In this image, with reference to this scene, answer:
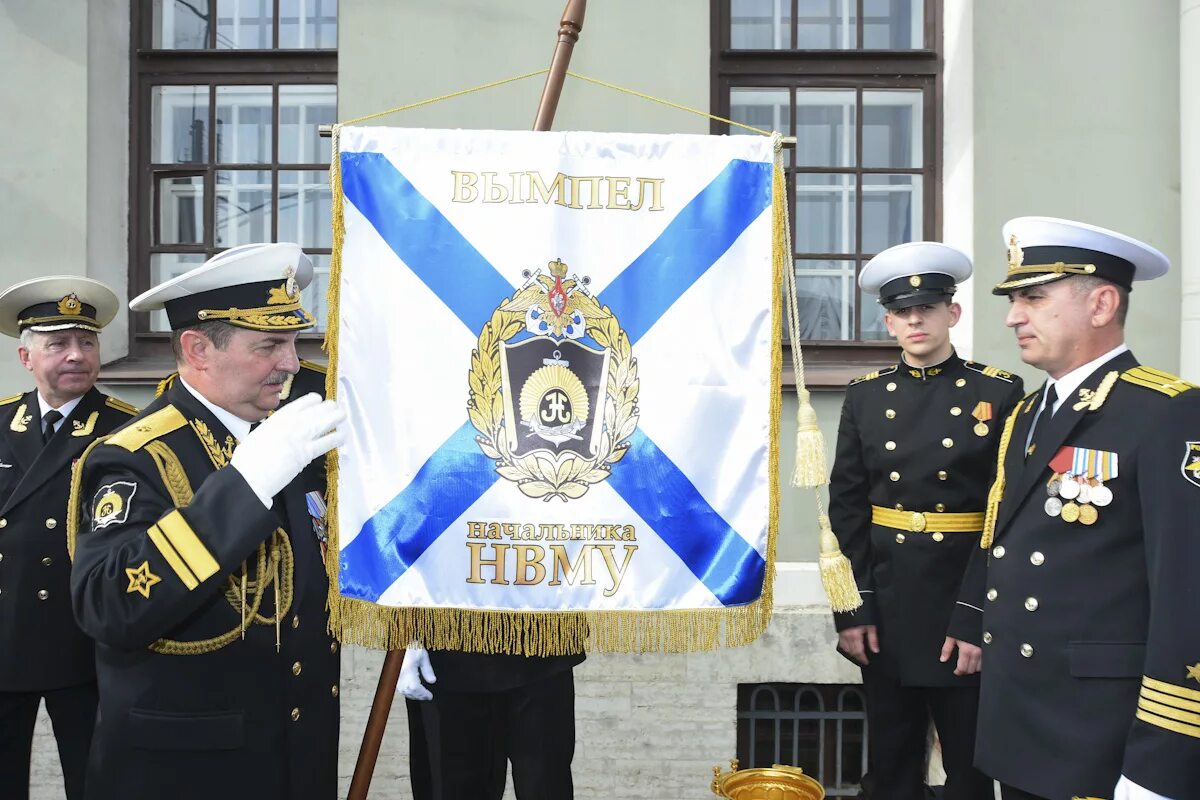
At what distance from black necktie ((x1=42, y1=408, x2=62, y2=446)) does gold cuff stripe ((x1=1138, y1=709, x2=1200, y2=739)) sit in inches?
136

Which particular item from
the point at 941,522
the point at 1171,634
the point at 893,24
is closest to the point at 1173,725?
the point at 1171,634

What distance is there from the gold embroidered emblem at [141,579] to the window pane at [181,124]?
145 inches

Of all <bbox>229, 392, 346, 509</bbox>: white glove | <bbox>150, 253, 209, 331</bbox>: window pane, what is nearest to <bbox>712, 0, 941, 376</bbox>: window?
<bbox>150, 253, 209, 331</bbox>: window pane

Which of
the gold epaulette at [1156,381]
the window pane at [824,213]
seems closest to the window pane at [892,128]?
the window pane at [824,213]

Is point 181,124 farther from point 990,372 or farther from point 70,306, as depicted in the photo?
point 990,372

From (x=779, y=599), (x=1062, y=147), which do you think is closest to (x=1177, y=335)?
(x=1062, y=147)

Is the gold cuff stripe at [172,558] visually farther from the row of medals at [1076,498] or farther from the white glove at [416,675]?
the row of medals at [1076,498]

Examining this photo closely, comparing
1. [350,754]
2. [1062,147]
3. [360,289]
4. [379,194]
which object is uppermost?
[1062,147]

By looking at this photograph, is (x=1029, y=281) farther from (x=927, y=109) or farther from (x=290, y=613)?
(x=927, y=109)

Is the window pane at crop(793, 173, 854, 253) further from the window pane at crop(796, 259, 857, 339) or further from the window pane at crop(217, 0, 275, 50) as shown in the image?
the window pane at crop(217, 0, 275, 50)

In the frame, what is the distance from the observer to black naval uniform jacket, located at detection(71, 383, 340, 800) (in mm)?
2014

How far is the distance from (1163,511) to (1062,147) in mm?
2870

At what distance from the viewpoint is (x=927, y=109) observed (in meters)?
4.98

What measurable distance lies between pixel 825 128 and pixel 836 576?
295cm
